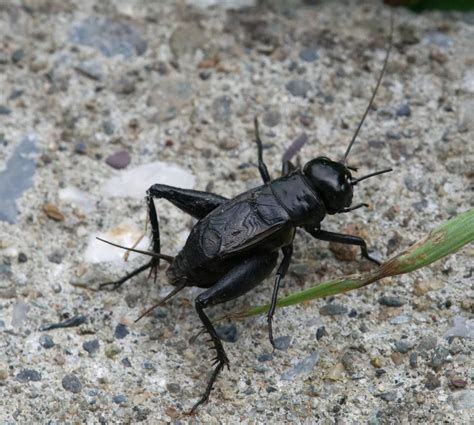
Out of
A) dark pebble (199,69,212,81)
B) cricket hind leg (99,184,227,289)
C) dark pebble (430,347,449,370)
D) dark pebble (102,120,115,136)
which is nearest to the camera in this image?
dark pebble (430,347,449,370)

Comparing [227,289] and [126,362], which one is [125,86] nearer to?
[227,289]

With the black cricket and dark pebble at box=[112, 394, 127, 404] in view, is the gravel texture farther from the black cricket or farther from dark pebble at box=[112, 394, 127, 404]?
the black cricket

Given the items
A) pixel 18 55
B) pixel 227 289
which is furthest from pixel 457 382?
pixel 18 55

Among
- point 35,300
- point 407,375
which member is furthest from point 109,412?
point 407,375

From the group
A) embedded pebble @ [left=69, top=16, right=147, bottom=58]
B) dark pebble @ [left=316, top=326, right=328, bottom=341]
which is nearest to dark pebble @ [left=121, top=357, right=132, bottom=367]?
dark pebble @ [left=316, top=326, right=328, bottom=341]

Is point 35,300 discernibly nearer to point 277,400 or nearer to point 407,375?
point 277,400

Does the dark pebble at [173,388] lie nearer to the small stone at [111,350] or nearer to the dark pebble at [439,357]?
the small stone at [111,350]

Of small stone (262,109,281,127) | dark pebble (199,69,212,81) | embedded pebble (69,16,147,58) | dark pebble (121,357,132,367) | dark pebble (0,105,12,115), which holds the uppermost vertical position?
embedded pebble (69,16,147,58)
